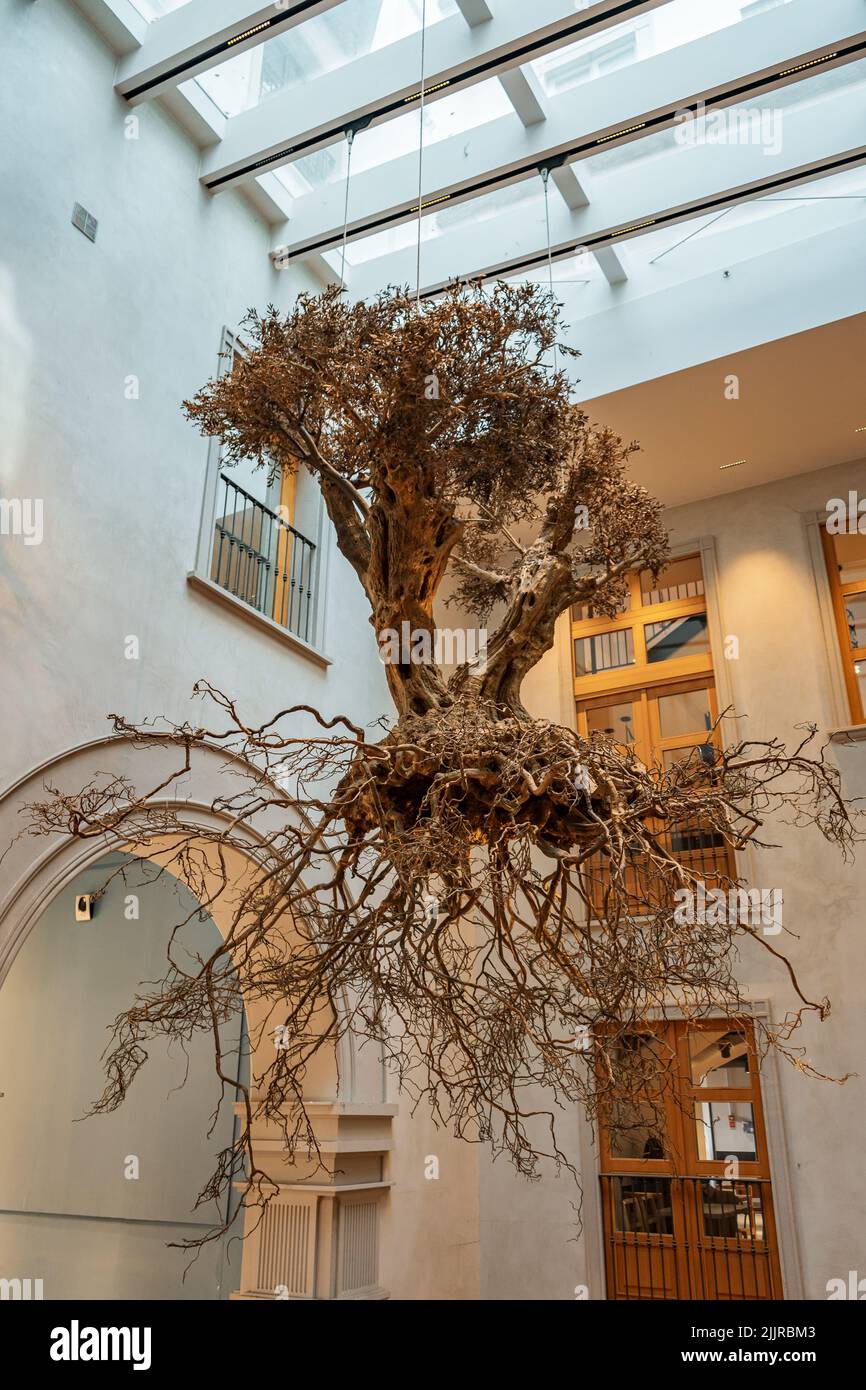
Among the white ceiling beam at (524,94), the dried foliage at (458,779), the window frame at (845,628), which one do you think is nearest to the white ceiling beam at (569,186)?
the white ceiling beam at (524,94)

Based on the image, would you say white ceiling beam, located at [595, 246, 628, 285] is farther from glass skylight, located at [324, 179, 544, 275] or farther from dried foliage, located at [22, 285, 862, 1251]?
dried foliage, located at [22, 285, 862, 1251]

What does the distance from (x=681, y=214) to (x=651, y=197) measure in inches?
11.5

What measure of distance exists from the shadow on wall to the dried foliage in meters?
4.42

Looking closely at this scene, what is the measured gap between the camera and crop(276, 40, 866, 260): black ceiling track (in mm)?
6145

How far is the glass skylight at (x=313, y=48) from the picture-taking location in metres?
6.67

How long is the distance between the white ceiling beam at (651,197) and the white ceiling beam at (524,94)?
82 cm

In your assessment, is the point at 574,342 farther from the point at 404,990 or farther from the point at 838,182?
the point at 404,990

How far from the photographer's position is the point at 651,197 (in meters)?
7.29

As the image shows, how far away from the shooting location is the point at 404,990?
10.7 ft

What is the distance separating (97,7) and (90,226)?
4.26 ft

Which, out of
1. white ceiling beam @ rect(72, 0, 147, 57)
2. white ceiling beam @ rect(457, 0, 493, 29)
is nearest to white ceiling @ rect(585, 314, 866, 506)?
white ceiling beam @ rect(457, 0, 493, 29)
